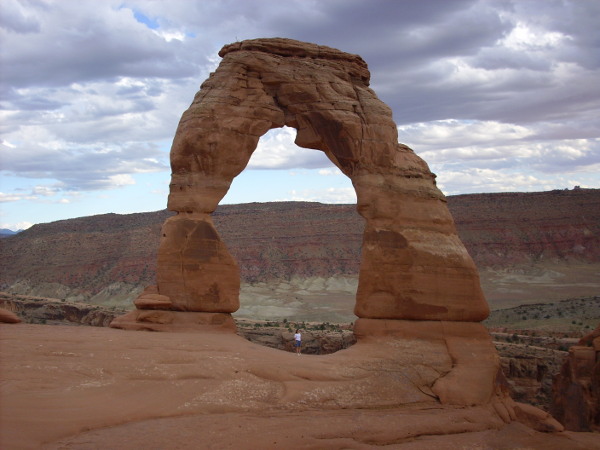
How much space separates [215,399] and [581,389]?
11185 millimetres

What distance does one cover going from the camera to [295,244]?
72062 mm

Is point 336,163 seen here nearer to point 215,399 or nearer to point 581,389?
point 215,399

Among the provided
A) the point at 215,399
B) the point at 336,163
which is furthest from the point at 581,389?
the point at 215,399

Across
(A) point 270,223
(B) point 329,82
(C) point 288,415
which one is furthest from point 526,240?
(C) point 288,415

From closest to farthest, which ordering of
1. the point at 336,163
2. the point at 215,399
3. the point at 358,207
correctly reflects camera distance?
the point at 215,399 → the point at 358,207 → the point at 336,163

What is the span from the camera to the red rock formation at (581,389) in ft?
59.3

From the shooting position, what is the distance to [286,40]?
16891mm

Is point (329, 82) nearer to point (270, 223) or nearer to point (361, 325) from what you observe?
point (361, 325)

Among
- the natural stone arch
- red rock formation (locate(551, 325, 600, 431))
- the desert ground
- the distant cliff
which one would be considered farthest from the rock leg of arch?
the distant cliff

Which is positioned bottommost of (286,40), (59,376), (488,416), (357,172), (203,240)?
(488,416)

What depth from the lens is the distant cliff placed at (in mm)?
67438

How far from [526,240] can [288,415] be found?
64177 mm

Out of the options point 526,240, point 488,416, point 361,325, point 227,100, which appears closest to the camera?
point 488,416

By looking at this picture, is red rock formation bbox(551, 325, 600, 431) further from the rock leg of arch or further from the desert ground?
the rock leg of arch
